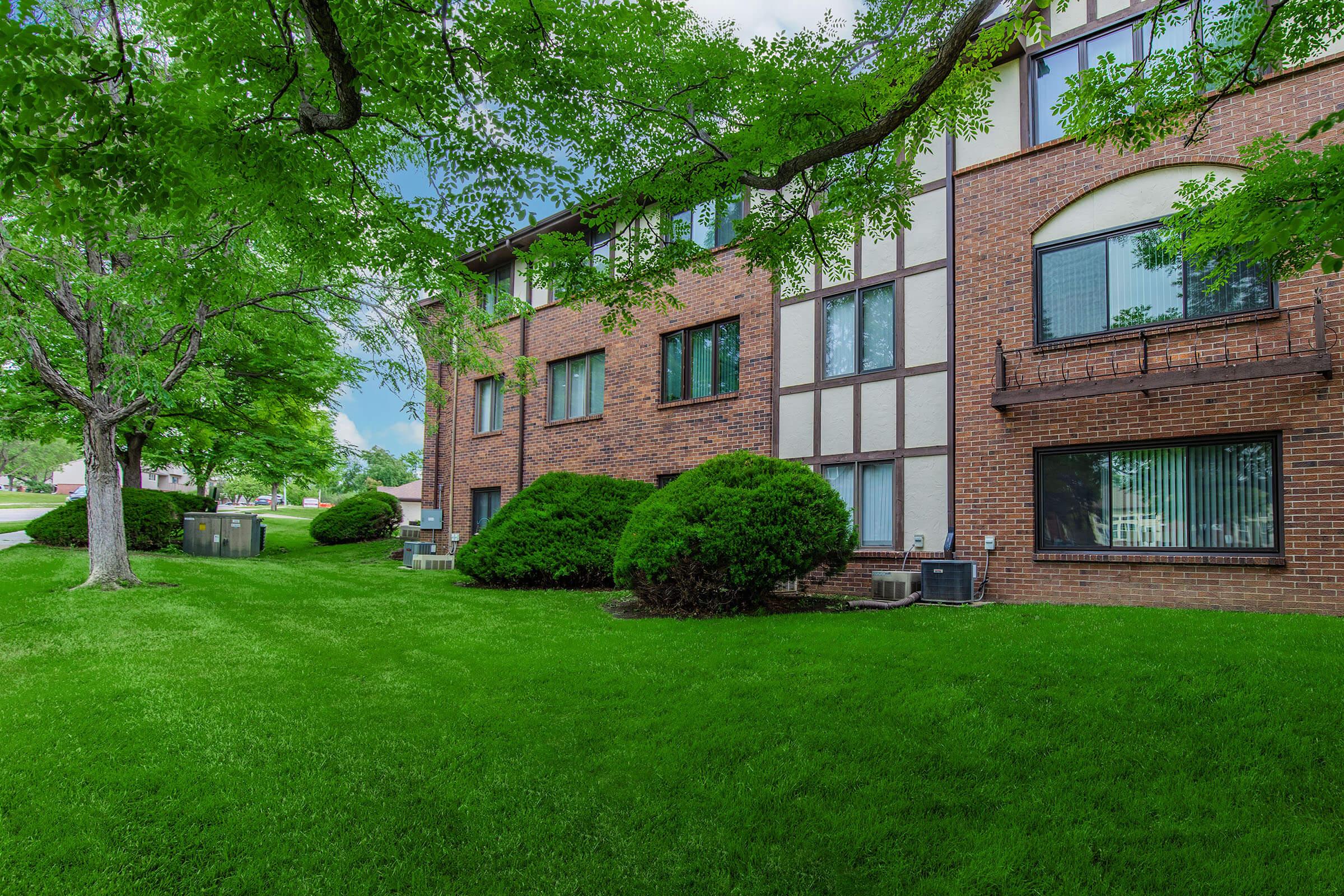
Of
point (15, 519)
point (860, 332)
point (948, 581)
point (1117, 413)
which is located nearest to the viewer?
point (1117, 413)

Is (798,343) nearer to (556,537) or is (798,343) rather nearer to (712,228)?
(712,228)

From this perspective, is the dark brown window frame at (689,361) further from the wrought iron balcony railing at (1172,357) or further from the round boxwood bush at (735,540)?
the wrought iron balcony railing at (1172,357)

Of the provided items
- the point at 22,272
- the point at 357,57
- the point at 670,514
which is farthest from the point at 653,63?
the point at 22,272

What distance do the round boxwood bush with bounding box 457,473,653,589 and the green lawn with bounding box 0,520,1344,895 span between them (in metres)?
4.73

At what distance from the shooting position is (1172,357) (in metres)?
8.81

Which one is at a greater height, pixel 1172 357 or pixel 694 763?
pixel 1172 357

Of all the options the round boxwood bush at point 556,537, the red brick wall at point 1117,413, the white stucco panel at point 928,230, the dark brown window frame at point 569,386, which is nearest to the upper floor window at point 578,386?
the dark brown window frame at point 569,386

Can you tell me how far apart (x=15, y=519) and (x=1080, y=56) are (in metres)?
39.2

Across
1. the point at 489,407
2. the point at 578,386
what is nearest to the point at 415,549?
the point at 489,407

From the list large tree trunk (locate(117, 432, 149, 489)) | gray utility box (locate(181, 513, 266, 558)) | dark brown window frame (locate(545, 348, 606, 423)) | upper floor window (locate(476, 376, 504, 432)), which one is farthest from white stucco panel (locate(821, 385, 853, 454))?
large tree trunk (locate(117, 432, 149, 489))

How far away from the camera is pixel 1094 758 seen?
4055 mm

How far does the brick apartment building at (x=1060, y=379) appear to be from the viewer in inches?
321

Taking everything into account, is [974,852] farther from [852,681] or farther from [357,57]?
[357,57]

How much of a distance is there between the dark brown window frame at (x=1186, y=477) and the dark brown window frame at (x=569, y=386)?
8395 mm
